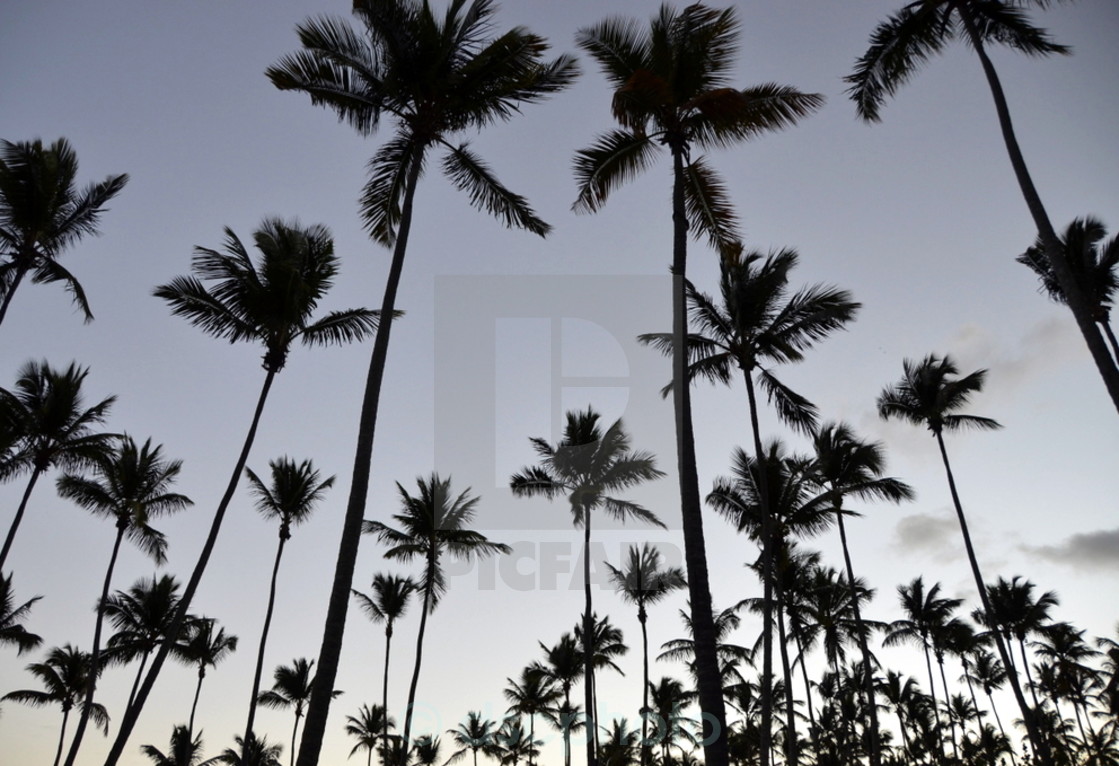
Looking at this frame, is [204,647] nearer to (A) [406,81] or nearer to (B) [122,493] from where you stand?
(B) [122,493]

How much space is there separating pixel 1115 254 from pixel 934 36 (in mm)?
11311

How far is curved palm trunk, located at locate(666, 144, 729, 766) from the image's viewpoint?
9.55 meters

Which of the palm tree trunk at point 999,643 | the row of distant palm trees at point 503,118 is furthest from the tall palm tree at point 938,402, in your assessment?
the row of distant palm trees at point 503,118

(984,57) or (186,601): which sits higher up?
(984,57)

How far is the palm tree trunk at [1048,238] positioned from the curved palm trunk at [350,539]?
1073cm

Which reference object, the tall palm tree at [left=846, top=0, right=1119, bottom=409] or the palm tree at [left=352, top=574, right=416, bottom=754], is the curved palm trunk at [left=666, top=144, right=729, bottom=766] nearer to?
the tall palm tree at [left=846, top=0, right=1119, bottom=409]

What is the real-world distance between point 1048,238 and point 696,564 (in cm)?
789

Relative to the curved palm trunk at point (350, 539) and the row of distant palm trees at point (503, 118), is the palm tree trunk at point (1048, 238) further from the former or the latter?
the curved palm trunk at point (350, 539)

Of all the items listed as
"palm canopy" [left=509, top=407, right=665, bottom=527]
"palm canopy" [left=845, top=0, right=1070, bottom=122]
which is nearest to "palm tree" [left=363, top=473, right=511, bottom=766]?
"palm canopy" [left=509, top=407, right=665, bottom=527]

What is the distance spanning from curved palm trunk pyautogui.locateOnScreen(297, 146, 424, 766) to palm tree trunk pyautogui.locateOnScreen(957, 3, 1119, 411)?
10.7m

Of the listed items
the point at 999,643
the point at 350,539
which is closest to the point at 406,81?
the point at 350,539

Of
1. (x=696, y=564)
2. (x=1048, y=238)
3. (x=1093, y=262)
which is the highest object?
(x=1093, y=262)

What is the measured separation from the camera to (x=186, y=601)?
14.9 meters

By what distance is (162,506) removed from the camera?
26828mm
